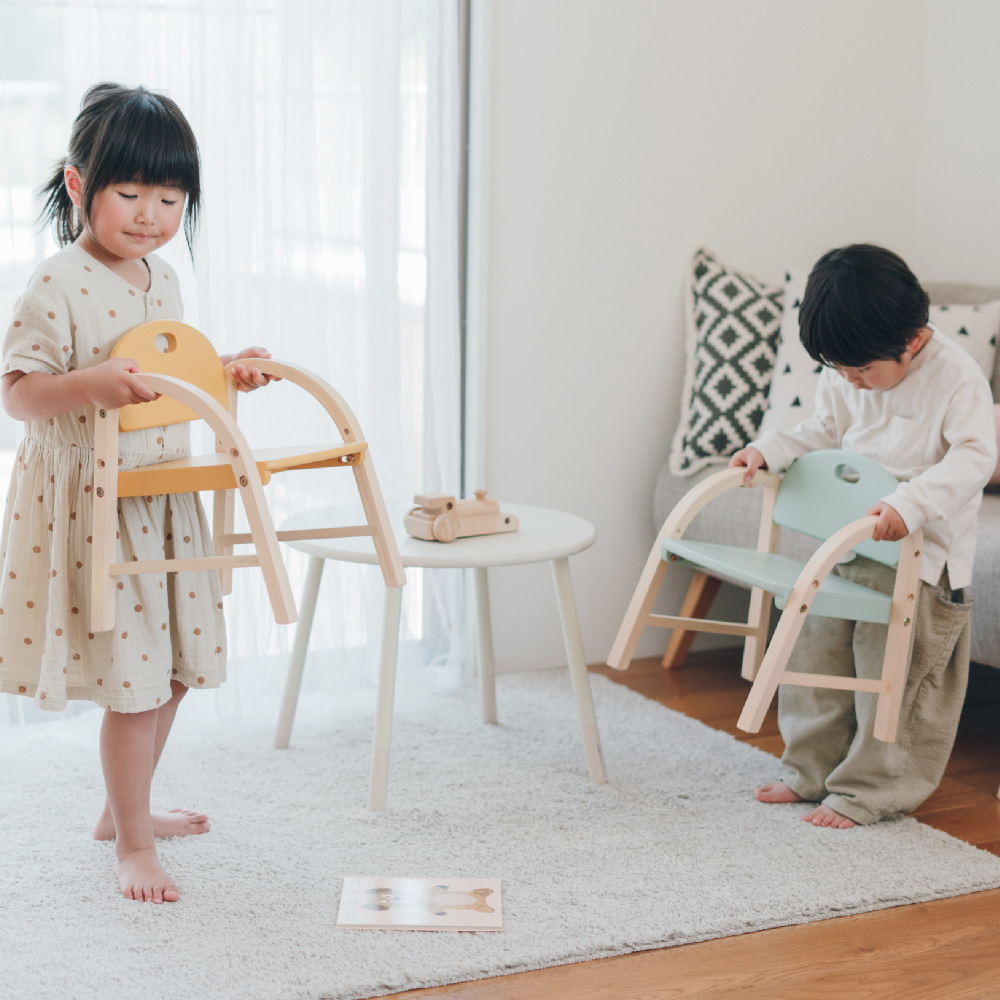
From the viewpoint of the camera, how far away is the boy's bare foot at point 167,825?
1541 mm

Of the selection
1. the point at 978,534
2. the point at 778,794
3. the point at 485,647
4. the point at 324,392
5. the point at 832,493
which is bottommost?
the point at 778,794

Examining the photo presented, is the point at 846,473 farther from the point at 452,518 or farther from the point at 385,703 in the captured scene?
the point at 385,703

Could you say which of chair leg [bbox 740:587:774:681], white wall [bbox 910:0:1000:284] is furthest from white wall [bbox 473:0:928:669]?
chair leg [bbox 740:587:774:681]

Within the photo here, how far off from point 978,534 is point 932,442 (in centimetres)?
33

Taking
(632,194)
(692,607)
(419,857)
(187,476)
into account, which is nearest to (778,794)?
(419,857)

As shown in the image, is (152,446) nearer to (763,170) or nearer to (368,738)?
(368,738)

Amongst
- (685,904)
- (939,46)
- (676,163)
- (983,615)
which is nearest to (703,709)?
(983,615)

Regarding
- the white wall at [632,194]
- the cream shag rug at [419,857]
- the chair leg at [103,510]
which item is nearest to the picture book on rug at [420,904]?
the cream shag rug at [419,857]

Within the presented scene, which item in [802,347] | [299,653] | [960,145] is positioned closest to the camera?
[299,653]

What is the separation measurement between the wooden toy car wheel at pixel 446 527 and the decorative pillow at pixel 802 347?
83 centimetres

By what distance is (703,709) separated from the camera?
2143 mm

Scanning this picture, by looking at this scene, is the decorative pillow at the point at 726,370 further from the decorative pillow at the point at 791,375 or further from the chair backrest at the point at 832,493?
the chair backrest at the point at 832,493

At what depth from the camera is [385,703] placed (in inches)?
64.0

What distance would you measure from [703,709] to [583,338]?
0.79 m
